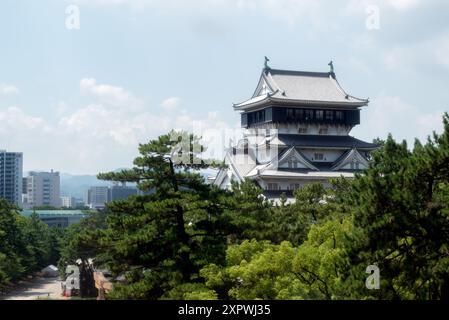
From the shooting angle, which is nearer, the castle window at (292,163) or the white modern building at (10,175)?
the castle window at (292,163)

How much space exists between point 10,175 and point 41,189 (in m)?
60.9

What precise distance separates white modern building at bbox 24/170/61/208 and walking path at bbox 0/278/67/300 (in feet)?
387

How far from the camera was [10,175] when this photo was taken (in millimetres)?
130875

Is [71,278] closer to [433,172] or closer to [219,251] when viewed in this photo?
[219,251]

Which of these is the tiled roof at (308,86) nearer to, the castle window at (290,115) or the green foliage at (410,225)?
the castle window at (290,115)

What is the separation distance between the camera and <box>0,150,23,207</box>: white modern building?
412 feet

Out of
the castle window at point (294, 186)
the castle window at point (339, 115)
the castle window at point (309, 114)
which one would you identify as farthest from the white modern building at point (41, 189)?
the castle window at point (294, 186)

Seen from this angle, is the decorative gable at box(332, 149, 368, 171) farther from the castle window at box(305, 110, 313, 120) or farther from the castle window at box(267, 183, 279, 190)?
the castle window at box(267, 183, 279, 190)

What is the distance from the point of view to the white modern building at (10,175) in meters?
126

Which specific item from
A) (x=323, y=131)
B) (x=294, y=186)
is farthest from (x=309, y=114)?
(x=294, y=186)

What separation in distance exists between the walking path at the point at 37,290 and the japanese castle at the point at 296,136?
16212mm

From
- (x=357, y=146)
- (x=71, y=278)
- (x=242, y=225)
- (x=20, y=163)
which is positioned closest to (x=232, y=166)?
(x=357, y=146)

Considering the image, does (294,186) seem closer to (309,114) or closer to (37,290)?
(309,114)
